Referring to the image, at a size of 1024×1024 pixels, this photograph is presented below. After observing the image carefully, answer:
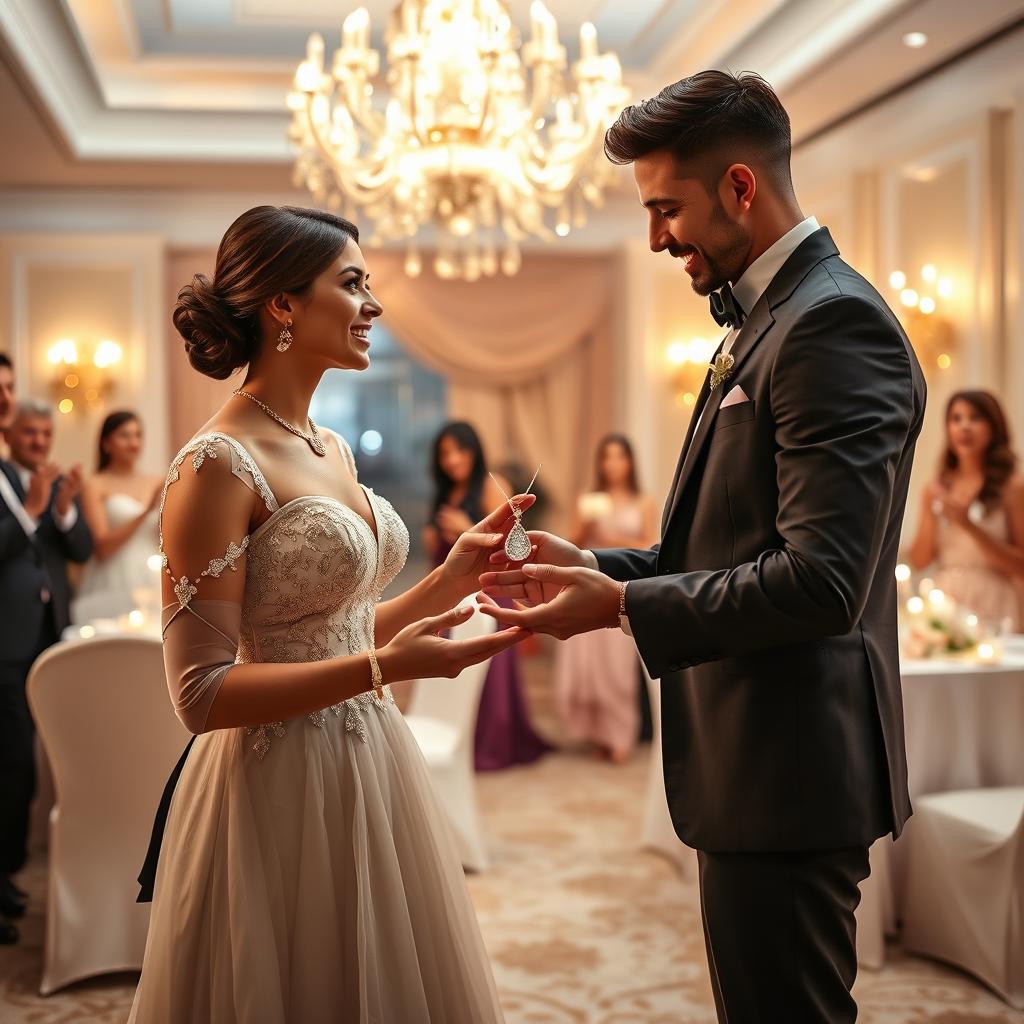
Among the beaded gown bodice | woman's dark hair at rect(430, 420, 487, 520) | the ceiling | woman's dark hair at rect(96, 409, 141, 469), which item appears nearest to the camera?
the beaded gown bodice

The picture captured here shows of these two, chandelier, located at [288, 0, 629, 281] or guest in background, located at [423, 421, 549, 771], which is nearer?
chandelier, located at [288, 0, 629, 281]

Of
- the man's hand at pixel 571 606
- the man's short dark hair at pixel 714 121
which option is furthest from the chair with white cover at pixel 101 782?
the man's short dark hair at pixel 714 121

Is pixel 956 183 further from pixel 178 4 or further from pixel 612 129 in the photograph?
pixel 612 129

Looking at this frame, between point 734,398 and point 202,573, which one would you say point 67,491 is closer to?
point 202,573

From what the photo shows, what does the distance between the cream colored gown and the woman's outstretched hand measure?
0.25 meters

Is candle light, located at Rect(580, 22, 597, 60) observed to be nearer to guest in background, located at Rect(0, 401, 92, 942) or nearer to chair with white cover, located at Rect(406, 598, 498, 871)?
chair with white cover, located at Rect(406, 598, 498, 871)

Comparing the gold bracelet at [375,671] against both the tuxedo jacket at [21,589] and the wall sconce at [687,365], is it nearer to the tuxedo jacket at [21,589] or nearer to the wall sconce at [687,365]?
the tuxedo jacket at [21,589]

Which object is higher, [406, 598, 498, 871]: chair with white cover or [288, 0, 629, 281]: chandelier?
[288, 0, 629, 281]: chandelier

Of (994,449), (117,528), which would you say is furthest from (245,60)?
(994,449)

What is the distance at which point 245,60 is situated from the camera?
633 cm

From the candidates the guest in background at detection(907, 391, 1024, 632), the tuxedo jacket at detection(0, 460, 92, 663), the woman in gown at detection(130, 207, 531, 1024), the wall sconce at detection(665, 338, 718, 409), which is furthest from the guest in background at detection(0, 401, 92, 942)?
the wall sconce at detection(665, 338, 718, 409)

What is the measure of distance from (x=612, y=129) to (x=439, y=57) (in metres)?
2.96

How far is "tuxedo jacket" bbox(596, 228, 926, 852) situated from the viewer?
1484 millimetres

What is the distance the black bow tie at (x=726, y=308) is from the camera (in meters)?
1.78
